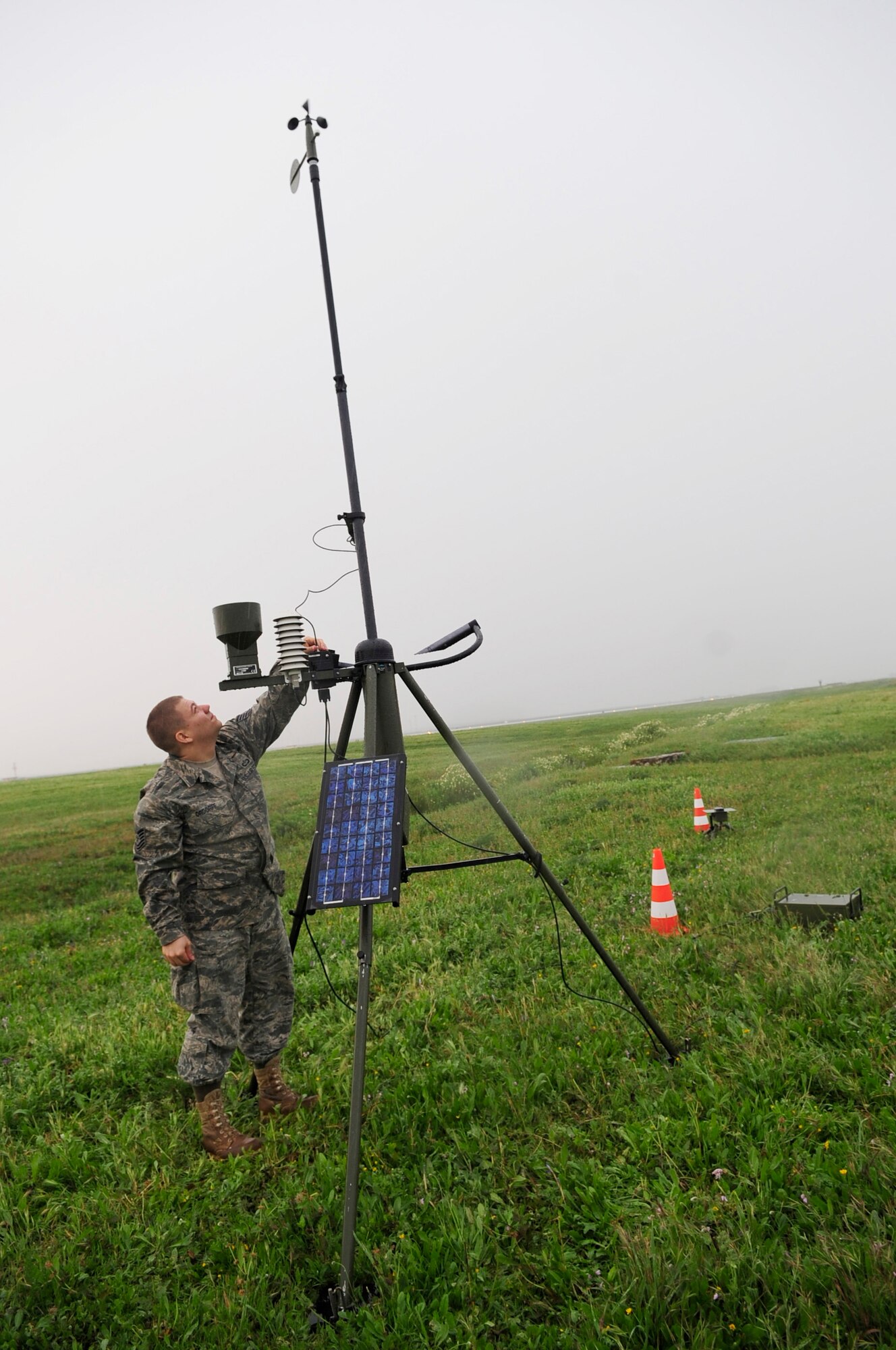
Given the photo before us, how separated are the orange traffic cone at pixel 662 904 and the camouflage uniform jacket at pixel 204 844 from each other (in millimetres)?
3672

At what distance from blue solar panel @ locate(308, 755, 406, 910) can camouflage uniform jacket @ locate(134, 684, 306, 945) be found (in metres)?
0.77

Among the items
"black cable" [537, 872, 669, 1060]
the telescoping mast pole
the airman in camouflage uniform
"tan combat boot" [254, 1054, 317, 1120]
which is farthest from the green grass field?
the airman in camouflage uniform

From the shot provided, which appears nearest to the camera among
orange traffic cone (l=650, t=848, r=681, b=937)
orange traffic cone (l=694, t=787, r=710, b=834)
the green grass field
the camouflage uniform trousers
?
the green grass field

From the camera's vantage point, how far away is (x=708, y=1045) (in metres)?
4.46

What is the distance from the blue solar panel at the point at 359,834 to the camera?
353 cm

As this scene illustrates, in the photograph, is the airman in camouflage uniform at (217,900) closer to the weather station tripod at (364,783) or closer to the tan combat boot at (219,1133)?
the tan combat boot at (219,1133)

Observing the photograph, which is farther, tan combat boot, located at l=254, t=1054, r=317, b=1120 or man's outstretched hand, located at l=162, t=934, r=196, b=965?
tan combat boot, located at l=254, t=1054, r=317, b=1120

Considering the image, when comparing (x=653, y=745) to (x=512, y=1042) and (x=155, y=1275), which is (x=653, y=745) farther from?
(x=155, y=1275)

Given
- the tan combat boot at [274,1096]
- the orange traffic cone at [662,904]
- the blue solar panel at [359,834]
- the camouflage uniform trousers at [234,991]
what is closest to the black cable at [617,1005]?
the blue solar panel at [359,834]

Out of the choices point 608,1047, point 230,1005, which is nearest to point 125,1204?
point 230,1005

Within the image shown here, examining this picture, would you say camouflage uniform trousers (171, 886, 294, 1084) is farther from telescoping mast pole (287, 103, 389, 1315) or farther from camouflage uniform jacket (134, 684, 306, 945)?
telescoping mast pole (287, 103, 389, 1315)

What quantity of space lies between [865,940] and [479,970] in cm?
309

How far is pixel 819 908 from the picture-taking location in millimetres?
6188

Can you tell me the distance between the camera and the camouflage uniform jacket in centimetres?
432
